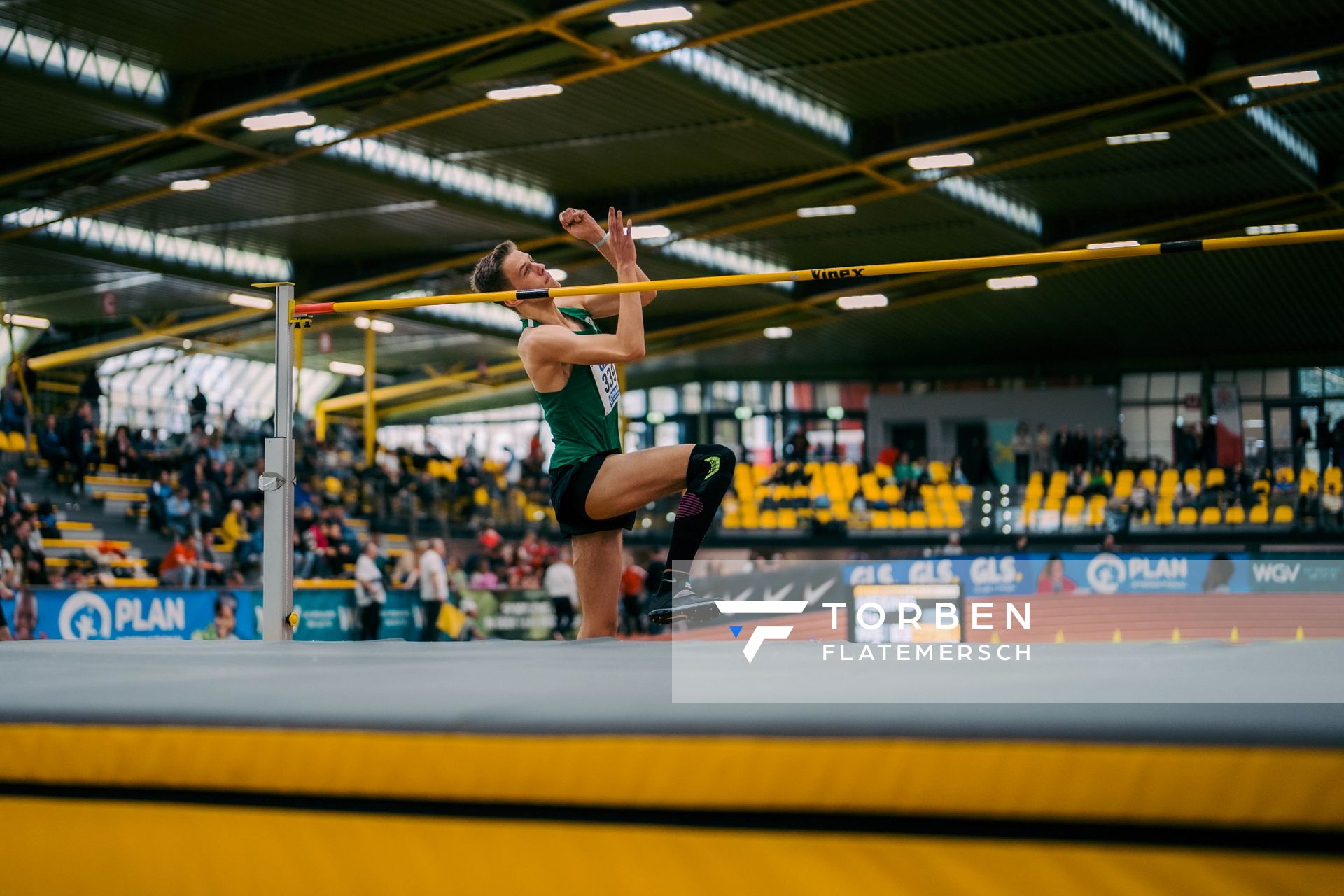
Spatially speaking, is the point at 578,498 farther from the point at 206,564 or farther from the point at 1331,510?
the point at 1331,510

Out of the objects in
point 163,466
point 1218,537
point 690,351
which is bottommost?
point 1218,537

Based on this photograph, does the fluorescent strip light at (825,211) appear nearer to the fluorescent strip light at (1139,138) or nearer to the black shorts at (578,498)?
the fluorescent strip light at (1139,138)

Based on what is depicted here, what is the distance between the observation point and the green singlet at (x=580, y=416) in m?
4.66

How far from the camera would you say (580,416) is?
467cm

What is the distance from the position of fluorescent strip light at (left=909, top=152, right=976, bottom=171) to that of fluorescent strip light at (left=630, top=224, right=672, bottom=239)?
4.39m

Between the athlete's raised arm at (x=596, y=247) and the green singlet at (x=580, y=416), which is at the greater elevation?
the athlete's raised arm at (x=596, y=247)

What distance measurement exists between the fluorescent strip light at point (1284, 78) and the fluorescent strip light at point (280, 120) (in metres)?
11.6

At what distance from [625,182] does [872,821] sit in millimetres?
18477

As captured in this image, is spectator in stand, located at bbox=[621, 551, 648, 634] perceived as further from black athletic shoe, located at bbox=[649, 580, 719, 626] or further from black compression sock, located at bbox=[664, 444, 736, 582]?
black athletic shoe, located at bbox=[649, 580, 719, 626]

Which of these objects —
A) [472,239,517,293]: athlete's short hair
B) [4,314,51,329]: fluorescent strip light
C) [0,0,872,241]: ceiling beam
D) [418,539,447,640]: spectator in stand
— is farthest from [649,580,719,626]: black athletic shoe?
[4,314,51,329]: fluorescent strip light

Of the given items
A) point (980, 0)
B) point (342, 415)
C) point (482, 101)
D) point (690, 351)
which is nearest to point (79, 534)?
point (482, 101)

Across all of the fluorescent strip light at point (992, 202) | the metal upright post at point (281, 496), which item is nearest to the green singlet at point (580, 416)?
the metal upright post at point (281, 496)

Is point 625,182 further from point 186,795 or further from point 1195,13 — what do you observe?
point 186,795

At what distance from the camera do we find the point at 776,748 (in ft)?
6.89
